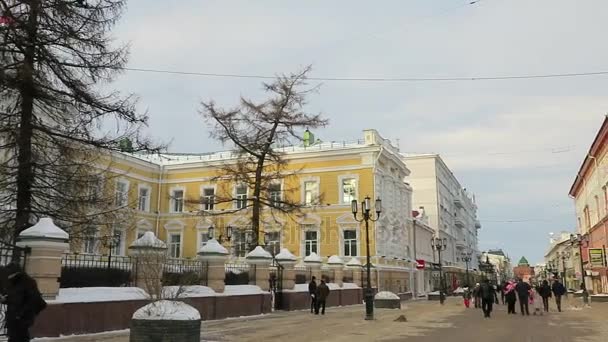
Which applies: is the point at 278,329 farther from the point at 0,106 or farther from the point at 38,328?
the point at 0,106

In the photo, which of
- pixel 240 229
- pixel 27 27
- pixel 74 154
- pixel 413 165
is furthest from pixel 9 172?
pixel 413 165

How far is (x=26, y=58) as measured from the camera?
16188 millimetres

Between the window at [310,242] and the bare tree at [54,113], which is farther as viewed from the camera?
the window at [310,242]

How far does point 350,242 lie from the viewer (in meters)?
46.1

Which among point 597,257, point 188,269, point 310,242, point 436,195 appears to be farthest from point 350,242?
point 436,195

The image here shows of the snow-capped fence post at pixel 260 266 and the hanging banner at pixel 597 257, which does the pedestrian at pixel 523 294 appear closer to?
the snow-capped fence post at pixel 260 266

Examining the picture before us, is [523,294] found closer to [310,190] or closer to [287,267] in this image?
[287,267]

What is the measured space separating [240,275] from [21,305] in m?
16.2

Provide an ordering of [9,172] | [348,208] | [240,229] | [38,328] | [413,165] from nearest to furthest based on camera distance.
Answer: [38,328], [9,172], [240,229], [348,208], [413,165]

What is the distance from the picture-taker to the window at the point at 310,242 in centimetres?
4753

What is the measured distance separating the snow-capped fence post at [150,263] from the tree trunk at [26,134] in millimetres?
3271

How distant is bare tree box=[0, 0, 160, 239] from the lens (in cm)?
1589

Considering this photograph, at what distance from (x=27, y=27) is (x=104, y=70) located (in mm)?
2453

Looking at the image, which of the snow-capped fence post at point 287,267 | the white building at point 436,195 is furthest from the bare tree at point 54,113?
the white building at point 436,195
